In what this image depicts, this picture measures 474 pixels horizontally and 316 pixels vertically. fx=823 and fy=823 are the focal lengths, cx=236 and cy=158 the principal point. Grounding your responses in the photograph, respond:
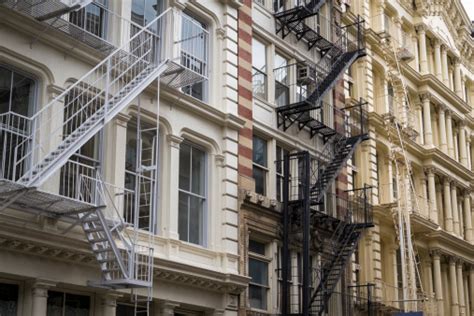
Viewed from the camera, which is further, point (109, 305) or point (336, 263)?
point (336, 263)

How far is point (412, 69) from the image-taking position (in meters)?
37.8

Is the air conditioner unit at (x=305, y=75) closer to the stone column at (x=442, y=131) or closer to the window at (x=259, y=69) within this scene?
the window at (x=259, y=69)

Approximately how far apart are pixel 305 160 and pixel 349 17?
33.7 feet

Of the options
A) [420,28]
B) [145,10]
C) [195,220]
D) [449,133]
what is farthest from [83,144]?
[449,133]

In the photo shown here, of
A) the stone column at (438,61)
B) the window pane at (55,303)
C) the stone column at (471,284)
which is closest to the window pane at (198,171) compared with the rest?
the window pane at (55,303)

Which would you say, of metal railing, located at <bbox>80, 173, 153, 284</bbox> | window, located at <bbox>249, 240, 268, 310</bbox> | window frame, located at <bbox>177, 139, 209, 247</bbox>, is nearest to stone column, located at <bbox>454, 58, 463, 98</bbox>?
window, located at <bbox>249, 240, 268, 310</bbox>

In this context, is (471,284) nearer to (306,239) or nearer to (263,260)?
(306,239)

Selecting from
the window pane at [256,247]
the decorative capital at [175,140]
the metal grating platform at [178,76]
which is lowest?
the window pane at [256,247]

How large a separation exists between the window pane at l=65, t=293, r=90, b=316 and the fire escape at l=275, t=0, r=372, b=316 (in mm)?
7917

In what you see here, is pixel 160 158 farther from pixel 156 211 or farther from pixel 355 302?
pixel 355 302

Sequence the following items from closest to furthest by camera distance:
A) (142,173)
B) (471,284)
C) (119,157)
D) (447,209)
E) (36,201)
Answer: (36,201) < (119,157) < (142,173) < (447,209) < (471,284)

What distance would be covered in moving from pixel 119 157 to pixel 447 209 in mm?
22378

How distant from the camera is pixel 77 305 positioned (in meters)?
18.9

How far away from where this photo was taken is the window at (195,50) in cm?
2345
